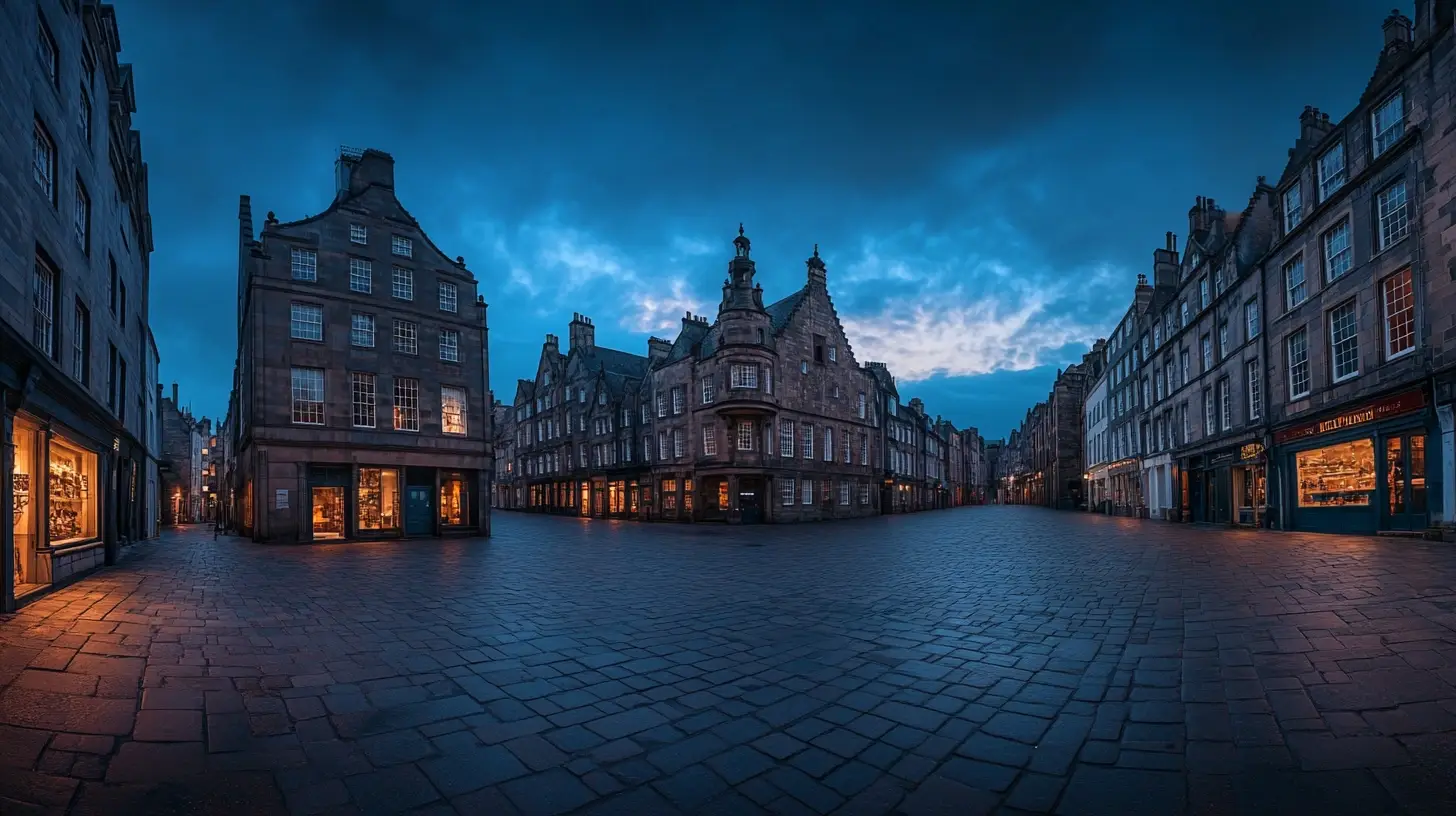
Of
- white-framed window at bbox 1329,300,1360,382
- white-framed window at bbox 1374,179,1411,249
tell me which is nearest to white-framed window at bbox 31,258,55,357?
white-framed window at bbox 1374,179,1411,249

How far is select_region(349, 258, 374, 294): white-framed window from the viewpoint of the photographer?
2630cm

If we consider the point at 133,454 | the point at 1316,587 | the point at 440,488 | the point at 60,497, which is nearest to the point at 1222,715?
the point at 1316,587

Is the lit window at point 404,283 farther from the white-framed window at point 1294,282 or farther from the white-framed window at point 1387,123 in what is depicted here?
the white-framed window at point 1294,282

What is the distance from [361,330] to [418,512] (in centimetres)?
784

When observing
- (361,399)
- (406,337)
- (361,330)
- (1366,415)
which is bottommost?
(1366,415)

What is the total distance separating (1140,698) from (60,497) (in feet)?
58.6

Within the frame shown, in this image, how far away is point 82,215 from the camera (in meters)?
14.2

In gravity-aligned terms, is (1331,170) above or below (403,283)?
above

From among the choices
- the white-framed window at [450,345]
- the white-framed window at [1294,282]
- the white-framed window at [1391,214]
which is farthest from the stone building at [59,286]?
the white-framed window at [1294,282]

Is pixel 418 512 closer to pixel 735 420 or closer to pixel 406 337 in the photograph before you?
pixel 406 337

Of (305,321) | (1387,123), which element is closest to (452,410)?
(305,321)

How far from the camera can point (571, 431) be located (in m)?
56.1

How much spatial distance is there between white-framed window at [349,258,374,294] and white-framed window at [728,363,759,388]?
18.8 meters

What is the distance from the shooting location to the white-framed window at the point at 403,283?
89.8 ft
